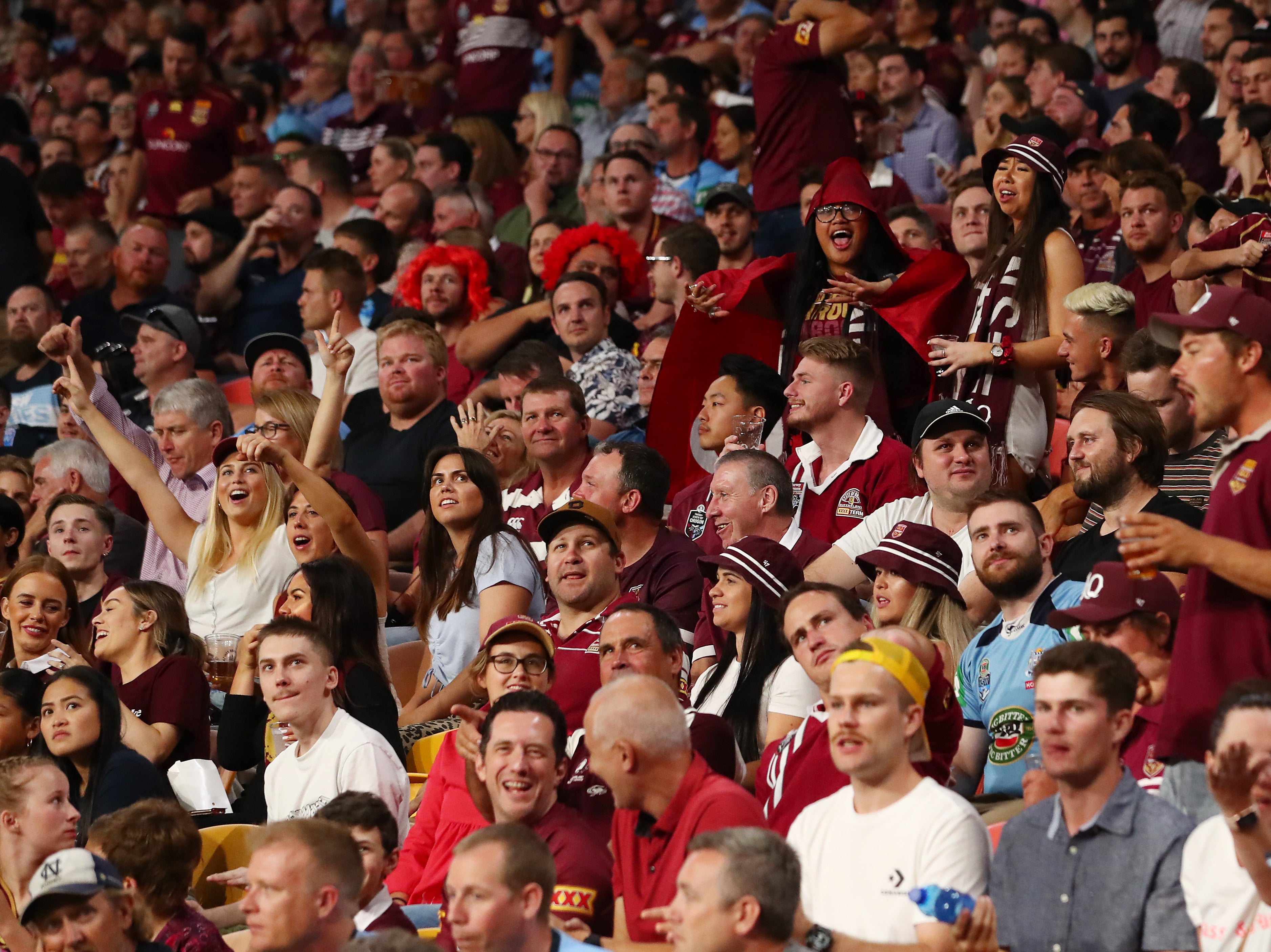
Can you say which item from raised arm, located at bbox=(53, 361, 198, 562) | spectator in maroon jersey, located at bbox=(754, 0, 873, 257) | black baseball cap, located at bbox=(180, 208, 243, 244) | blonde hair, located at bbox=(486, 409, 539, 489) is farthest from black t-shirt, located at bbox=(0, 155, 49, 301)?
spectator in maroon jersey, located at bbox=(754, 0, 873, 257)

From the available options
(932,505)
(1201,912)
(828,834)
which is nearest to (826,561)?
(932,505)

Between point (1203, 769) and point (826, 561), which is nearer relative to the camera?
point (1203, 769)

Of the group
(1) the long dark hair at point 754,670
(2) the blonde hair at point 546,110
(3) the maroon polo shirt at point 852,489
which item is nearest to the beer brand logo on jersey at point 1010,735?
(1) the long dark hair at point 754,670

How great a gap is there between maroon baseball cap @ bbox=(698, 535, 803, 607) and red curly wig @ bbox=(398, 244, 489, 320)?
411 cm

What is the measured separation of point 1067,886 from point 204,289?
8.36 m

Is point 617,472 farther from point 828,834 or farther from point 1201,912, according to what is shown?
point 1201,912

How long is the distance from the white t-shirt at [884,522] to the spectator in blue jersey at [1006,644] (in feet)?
2.22

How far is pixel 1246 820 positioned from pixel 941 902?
693 mm

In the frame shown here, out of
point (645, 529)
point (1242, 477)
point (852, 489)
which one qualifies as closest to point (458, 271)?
point (645, 529)

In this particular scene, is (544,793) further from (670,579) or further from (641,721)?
(670,579)

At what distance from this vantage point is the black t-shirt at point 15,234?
37.5 ft

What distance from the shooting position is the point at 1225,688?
4.18 metres

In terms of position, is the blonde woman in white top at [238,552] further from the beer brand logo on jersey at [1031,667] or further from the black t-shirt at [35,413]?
the beer brand logo on jersey at [1031,667]

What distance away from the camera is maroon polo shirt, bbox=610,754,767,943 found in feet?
15.0
